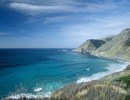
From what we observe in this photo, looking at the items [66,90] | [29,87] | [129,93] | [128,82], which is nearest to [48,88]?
[29,87]

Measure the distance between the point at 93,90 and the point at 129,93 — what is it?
31.4 ft

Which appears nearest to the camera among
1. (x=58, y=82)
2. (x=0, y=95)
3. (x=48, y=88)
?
(x=0, y=95)

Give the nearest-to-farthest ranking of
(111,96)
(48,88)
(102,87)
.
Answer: (111,96), (102,87), (48,88)

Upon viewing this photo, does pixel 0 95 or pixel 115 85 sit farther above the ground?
pixel 115 85

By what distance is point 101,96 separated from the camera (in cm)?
6175

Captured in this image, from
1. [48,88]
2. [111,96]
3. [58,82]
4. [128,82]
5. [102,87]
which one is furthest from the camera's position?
[58,82]

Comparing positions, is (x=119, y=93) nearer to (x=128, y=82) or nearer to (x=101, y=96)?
(x=101, y=96)

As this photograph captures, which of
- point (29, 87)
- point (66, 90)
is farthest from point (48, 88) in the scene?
point (66, 90)

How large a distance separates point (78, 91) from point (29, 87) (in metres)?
34.1

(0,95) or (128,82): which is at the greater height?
(128,82)

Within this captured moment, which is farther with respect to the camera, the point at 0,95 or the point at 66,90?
the point at 0,95

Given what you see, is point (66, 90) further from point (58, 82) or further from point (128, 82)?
point (58, 82)

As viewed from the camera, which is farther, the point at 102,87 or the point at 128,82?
the point at 128,82

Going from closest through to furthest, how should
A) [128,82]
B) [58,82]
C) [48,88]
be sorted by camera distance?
[128,82]
[48,88]
[58,82]
